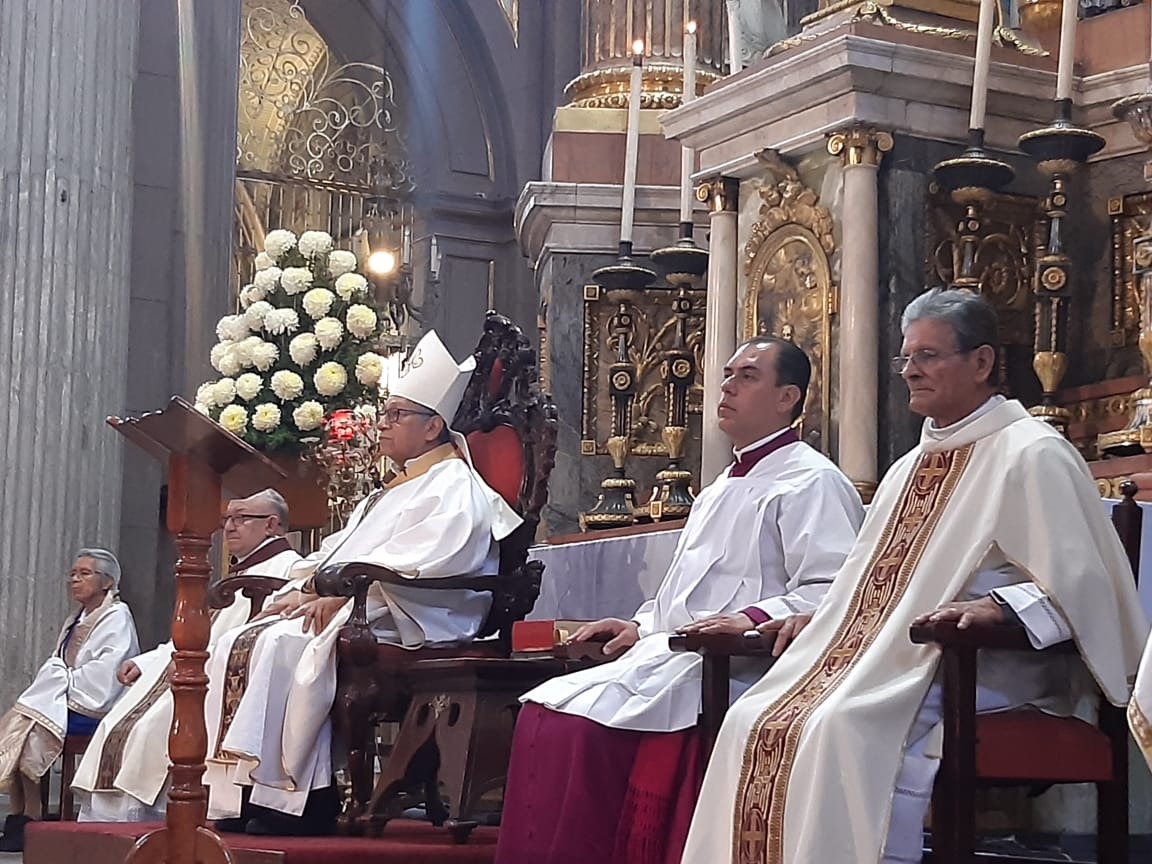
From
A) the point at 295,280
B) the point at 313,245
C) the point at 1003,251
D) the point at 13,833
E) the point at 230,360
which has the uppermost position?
the point at 313,245

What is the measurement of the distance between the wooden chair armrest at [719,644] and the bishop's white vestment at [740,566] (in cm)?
24

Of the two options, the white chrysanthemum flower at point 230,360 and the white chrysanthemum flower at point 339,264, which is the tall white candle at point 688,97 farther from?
the white chrysanthemum flower at point 230,360

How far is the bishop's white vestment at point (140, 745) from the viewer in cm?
641

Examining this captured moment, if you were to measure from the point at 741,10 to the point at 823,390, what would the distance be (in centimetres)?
196

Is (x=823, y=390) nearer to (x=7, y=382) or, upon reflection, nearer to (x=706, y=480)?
(x=706, y=480)

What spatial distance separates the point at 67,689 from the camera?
7859mm

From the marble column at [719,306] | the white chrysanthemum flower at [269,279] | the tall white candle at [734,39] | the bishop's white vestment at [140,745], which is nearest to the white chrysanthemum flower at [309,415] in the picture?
the white chrysanthemum flower at [269,279]

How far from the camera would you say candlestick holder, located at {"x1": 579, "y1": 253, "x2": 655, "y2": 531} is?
689 cm

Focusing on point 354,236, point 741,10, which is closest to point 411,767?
point 741,10

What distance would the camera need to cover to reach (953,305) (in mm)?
4051

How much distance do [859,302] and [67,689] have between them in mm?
3792

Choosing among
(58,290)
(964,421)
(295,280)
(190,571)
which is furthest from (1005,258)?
(58,290)

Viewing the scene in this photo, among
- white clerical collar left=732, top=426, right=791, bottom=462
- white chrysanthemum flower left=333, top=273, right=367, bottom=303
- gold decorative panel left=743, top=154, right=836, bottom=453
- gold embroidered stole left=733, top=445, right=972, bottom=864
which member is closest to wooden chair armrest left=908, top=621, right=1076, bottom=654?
gold embroidered stole left=733, top=445, right=972, bottom=864

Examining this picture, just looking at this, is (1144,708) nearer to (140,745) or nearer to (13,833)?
(140,745)
